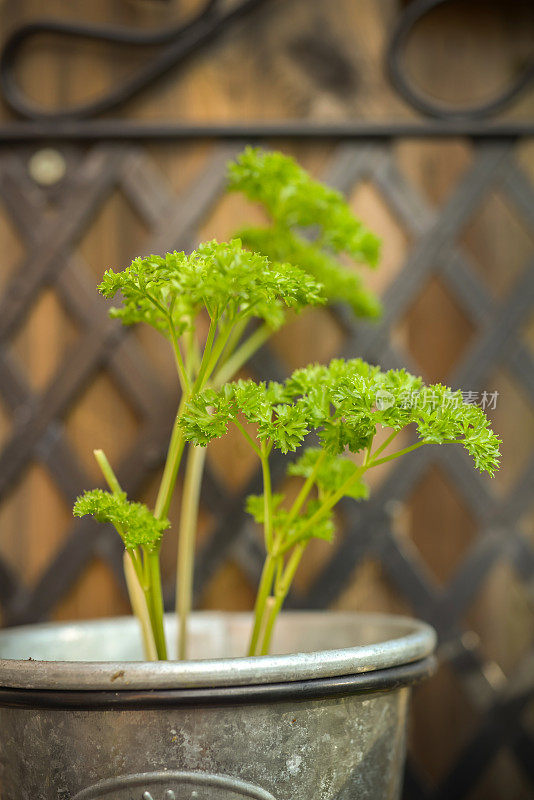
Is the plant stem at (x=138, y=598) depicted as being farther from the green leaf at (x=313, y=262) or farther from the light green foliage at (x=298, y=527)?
the green leaf at (x=313, y=262)

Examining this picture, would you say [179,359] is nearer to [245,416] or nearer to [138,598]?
[245,416]

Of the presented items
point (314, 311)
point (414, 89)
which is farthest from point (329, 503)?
point (414, 89)

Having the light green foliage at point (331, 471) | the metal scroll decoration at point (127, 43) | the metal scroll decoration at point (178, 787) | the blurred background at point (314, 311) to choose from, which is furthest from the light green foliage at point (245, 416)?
the metal scroll decoration at point (127, 43)

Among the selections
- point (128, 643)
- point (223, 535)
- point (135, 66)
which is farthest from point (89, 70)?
point (128, 643)

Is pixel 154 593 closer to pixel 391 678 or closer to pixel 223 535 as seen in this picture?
pixel 391 678

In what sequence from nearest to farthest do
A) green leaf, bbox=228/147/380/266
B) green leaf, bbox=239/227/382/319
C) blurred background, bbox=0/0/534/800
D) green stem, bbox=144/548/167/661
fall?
1. green stem, bbox=144/548/167/661
2. green leaf, bbox=228/147/380/266
3. green leaf, bbox=239/227/382/319
4. blurred background, bbox=0/0/534/800

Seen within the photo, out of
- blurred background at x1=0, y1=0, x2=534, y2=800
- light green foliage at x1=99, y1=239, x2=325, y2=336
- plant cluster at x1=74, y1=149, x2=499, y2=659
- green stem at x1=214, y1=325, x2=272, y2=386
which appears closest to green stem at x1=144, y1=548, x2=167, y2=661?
plant cluster at x1=74, y1=149, x2=499, y2=659

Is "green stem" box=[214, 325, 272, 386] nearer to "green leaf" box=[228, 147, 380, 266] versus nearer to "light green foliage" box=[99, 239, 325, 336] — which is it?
"green leaf" box=[228, 147, 380, 266]
